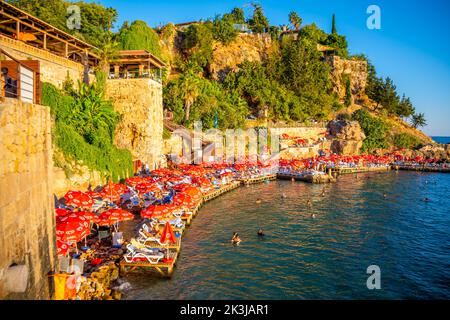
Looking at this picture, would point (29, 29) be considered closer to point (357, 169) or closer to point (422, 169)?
point (357, 169)

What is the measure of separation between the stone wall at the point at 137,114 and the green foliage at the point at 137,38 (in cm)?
1680

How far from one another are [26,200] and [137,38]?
157ft

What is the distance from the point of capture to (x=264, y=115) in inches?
2650

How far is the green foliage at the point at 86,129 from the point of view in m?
24.9

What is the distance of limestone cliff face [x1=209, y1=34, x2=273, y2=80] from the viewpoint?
73750 mm

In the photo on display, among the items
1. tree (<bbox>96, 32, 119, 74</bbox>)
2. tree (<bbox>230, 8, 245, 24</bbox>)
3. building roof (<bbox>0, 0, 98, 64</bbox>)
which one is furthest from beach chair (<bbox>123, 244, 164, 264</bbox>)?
tree (<bbox>230, 8, 245, 24</bbox>)

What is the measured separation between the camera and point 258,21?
90.2 meters

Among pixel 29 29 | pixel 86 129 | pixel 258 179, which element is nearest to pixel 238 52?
pixel 258 179

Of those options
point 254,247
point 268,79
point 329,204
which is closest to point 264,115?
point 268,79

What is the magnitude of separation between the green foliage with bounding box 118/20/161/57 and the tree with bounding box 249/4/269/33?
133 feet

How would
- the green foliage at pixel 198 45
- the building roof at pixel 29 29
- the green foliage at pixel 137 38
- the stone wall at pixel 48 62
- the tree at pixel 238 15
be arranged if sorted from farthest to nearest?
the tree at pixel 238 15 → the green foliage at pixel 198 45 → the green foliage at pixel 137 38 → the building roof at pixel 29 29 → the stone wall at pixel 48 62

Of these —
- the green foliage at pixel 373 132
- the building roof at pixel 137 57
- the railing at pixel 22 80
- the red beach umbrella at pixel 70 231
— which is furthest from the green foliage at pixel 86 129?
the green foliage at pixel 373 132

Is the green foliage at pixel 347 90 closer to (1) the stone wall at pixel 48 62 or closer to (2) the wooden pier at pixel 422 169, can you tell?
(2) the wooden pier at pixel 422 169

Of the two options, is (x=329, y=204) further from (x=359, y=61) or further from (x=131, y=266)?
(x=359, y=61)
